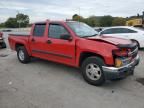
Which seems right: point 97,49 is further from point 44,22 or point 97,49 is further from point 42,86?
point 44,22

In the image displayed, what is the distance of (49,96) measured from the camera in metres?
4.71

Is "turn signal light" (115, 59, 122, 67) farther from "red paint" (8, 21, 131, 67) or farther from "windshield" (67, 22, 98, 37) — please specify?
"windshield" (67, 22, 98, 37)

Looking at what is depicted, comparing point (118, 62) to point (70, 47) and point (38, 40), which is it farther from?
point (38, 40)

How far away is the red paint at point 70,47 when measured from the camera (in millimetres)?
5038

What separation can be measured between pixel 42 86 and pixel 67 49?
136 cm

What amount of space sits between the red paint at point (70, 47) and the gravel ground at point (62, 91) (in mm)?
626

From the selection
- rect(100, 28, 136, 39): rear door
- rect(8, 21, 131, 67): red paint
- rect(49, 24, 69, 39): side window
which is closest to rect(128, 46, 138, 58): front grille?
rect(8, 21, 131, 67): red paint

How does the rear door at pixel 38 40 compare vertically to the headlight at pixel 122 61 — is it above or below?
above

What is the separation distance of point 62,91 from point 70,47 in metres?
1.44

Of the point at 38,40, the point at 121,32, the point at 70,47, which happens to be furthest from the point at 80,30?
the point at 121,32

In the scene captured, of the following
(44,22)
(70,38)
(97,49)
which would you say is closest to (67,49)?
(70,38)

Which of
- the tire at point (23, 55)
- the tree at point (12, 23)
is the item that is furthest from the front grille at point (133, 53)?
the tree at point (12, 23)

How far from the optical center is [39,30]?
723cm

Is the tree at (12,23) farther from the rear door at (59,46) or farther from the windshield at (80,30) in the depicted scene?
the windshield at (80,30)
